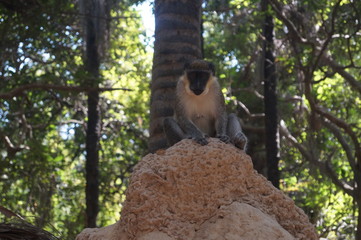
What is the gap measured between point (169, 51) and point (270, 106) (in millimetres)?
4873

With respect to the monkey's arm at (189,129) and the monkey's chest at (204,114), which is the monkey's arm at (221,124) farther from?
the monkey's arm at (189,129)

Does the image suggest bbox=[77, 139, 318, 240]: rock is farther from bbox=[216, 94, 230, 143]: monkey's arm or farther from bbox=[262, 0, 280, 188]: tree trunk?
bbox=[262, 0, 280, 188]: tree trunk

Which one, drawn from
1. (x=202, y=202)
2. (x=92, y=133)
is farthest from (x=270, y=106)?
(x=202, y=202)

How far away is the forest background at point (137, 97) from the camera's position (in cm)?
992

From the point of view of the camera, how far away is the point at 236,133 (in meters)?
5.19

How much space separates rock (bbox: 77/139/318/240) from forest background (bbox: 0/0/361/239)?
11.4 feet

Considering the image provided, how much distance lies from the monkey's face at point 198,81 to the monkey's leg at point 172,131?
43 cm

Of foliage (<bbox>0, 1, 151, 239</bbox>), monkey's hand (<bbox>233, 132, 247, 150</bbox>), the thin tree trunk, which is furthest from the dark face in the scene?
the thin tree trunk

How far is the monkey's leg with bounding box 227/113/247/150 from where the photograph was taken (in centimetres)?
498

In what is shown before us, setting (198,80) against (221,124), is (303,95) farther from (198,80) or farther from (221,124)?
(198,80)

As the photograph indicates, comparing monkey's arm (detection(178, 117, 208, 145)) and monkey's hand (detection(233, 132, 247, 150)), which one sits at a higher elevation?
monkey's arm (detection(178, 117, 208, 145))

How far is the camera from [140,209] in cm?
356

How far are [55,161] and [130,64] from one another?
5262 mm

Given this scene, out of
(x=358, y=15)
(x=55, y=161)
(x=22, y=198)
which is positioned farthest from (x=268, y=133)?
(x=22, y=198)
